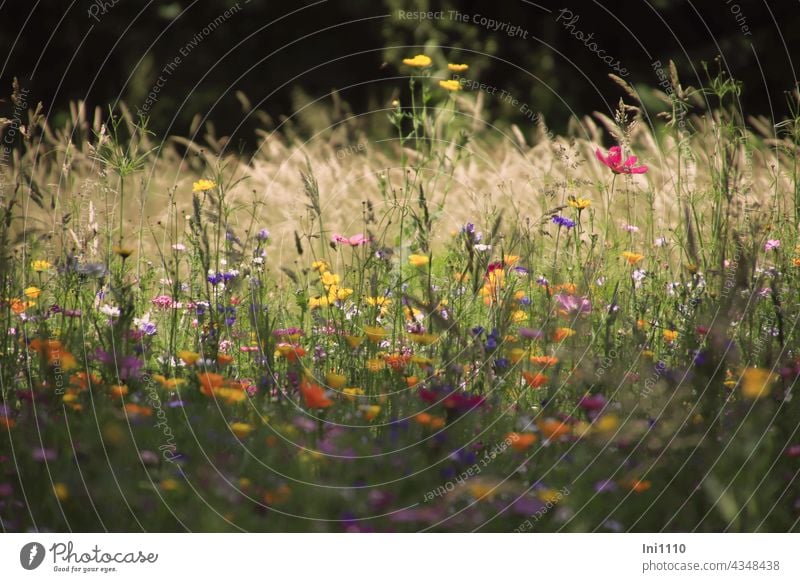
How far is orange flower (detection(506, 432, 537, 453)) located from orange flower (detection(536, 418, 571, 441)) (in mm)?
41

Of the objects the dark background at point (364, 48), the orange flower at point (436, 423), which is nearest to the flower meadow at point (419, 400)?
the orange flower at point (436, 423)

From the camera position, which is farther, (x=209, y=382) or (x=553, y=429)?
(x=209, y=382)

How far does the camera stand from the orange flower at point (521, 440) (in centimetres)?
261

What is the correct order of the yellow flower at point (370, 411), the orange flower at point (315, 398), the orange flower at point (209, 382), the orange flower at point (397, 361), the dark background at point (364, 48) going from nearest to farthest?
the orange flower at point (315, 398) → the yellow flower at point (370, 411) → the orange flower at point (209, 382) → the orange flower at point (397, 361) → the dark background at point (364, 48)

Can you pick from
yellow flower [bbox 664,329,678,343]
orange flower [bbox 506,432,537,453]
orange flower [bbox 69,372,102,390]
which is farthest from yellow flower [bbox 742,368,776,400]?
orange flower [bbox 69,372,102,390]

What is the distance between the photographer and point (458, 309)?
12.0 ft

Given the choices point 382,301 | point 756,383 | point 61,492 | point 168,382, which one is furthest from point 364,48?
point 61,492

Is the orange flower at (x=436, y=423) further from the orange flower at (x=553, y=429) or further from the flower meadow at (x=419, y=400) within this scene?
the orange flower at (x=553, y=429)
